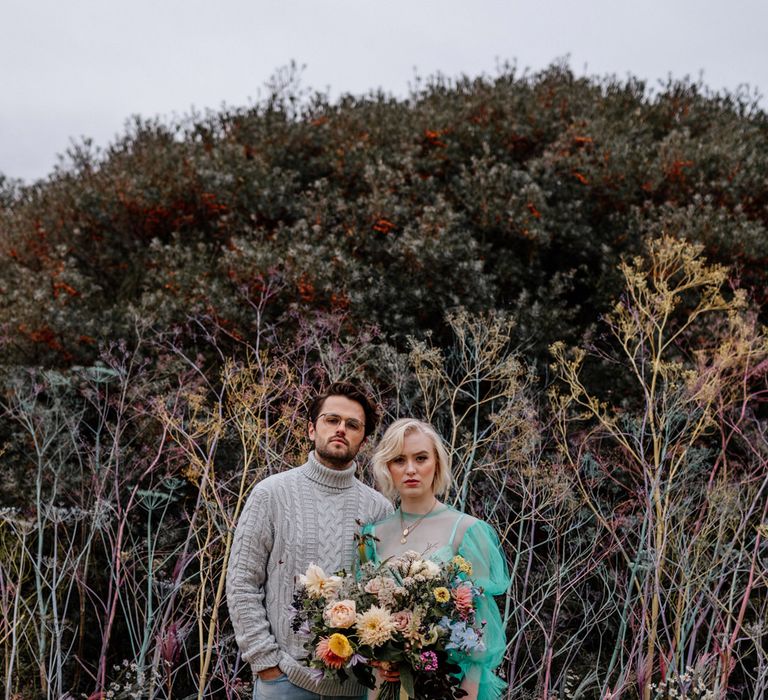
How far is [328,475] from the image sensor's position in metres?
3.25

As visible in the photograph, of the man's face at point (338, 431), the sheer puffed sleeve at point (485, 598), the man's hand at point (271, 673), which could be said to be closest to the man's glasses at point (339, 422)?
the man's face at point (338, 431)

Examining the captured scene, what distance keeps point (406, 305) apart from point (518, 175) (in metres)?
2.16

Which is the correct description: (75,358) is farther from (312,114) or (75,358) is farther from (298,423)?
(312,114)

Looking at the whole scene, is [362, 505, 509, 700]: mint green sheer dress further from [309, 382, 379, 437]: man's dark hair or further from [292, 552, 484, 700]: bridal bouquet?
[309, 382, 379, 437]: man's dark hair

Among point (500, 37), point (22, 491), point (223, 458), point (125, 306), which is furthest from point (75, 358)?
point (500, 37)

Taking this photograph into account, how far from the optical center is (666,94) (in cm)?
1131

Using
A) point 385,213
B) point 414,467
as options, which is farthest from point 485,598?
point 385,213

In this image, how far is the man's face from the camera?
10.5ft

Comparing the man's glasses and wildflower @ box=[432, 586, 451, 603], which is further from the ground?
the man's glasses

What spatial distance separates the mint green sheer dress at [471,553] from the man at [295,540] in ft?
0.67

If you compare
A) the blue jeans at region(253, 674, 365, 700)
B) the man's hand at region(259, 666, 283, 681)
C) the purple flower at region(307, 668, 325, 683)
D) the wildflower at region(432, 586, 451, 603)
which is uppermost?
the wildflower at region(432, 586, 451, 603)

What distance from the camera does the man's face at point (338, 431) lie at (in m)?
3.20

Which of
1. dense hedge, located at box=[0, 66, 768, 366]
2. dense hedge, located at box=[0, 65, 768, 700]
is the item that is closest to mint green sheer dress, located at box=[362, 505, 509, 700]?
dense hedge, located at box=[0, 65, 768, 700]

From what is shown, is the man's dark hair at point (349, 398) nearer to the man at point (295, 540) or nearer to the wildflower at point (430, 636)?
the man at point (295, 540)
